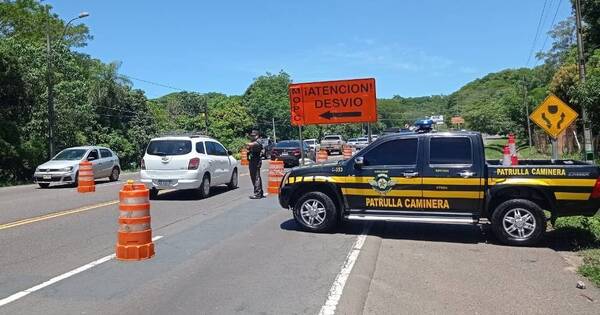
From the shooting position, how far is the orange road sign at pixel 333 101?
16.1 meters

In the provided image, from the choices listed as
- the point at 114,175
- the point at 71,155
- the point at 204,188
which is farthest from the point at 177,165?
the point at 114,175

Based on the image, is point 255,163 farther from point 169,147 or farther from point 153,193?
point 153,193

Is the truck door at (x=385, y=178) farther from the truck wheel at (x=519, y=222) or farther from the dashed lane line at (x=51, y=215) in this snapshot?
the dashed lane line at (x=51, y=215)

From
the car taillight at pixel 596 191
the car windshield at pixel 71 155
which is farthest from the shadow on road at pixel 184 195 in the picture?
the car taillight at pixel 596 191

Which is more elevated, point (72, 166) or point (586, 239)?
point (72, 166)

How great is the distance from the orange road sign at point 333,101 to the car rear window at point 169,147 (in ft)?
11.0

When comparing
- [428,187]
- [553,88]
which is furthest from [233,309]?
[553,88]

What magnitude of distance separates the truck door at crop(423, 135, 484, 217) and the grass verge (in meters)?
1.70

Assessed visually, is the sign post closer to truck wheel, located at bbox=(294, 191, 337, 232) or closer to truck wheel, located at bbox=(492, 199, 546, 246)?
truck wheel, located at bbox=(492, 199, 546, 246)

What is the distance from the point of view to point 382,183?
9484mm

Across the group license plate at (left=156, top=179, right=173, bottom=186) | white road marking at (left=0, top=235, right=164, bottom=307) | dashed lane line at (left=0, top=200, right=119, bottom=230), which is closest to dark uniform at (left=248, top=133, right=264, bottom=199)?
license plate at (left=156, top=179, right=173, bottom=186)

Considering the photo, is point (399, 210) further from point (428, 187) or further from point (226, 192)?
point (226, 192)

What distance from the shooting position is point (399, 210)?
944 cm

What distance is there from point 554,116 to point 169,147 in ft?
32.5
